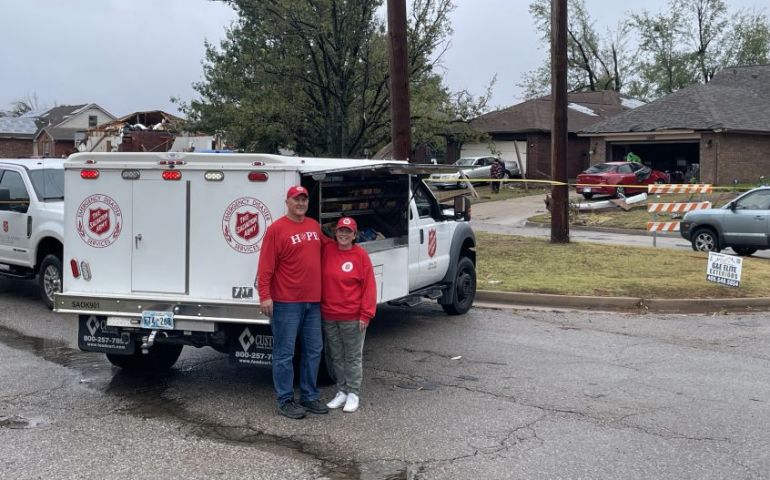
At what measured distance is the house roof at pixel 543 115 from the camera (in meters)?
45.6

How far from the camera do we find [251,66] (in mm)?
25859

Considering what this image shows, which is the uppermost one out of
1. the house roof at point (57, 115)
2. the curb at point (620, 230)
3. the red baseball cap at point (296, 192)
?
the house roof at point (57, 115)

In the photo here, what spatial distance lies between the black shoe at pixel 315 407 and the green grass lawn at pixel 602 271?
20.7 feet

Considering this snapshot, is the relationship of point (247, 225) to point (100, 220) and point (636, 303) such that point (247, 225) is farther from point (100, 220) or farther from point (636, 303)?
point (636, 303)

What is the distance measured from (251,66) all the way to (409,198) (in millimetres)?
17840

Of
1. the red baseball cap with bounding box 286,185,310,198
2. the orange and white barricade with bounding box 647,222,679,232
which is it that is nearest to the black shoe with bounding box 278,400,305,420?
the red baseball cap with bounding box 286,185,310,198

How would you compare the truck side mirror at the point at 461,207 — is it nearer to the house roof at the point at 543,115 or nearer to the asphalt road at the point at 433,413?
the asphalt road at the point at 433,413

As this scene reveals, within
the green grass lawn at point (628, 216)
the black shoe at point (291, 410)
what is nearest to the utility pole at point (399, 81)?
the black shoe at point (291, 410)

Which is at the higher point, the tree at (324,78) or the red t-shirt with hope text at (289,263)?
the tree at (324,78)

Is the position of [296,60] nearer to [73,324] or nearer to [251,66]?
[251,66]

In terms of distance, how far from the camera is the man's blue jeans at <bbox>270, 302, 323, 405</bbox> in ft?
22.3

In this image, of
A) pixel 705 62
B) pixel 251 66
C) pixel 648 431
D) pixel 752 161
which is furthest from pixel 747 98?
pixel 648 431

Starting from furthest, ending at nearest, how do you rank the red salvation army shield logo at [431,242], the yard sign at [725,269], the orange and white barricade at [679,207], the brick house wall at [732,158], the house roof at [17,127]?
the house roof at [17,127], the brick house wall at [732,158], the orange and white barricade at [679,207], the yard sign at [725,269], the red salvation army shield logo at [431,242]

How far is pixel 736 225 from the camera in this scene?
18.5 m
